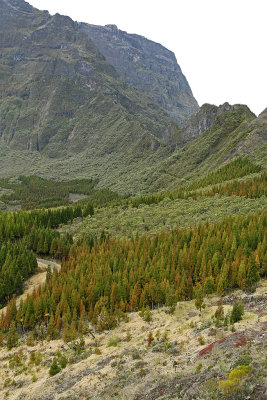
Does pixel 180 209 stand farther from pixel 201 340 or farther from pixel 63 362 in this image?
pixel 201 340

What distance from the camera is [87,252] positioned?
10069 cm

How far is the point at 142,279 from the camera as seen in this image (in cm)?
7044

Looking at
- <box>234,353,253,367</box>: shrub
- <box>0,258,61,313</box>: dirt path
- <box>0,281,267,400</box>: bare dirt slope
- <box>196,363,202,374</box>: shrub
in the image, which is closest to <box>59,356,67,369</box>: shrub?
<box>0,281,267,400</box>: bare dirt slope

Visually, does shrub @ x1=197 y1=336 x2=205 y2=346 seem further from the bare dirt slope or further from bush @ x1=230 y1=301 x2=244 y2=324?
bush @ x1=230 y1=301 x2=244 y2=324

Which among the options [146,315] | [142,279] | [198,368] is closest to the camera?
[198,368]

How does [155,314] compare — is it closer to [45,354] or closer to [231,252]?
[45,354]

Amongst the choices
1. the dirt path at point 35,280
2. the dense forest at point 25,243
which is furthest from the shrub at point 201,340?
the dense forest at point 25,243

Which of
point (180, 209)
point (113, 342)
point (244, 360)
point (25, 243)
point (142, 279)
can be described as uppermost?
point (180, 209)

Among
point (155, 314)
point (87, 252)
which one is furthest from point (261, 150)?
point (155, 314)

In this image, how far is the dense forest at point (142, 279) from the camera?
58312 millimetres

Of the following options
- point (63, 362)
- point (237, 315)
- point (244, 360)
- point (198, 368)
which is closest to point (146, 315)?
point (63, 362)

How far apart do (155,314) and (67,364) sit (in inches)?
677

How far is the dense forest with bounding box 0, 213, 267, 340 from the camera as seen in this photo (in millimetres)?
58312

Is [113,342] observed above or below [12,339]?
above
